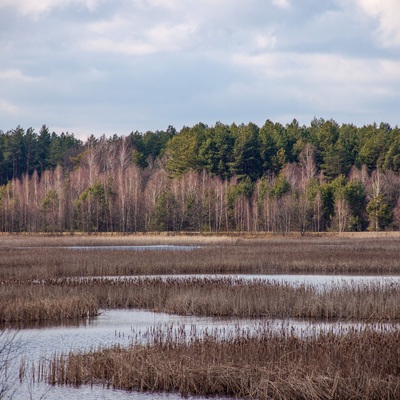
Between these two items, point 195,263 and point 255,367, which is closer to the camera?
point 255,367

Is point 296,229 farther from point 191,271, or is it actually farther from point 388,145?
point 191,271

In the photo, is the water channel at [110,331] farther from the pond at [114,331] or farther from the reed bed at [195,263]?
the reed bed at [195,263]

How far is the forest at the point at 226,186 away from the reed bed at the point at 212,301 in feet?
170

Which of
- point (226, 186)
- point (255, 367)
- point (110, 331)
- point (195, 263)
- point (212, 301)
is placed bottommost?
point (110, 331)

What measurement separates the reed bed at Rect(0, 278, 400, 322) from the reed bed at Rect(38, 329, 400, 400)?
5853 millimetres

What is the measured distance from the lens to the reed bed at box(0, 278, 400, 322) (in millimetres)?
20516

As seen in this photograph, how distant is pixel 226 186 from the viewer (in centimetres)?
8612

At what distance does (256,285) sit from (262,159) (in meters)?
79.5

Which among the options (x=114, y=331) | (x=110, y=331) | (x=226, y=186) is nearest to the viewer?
(x=114, y=331)

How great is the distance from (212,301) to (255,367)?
28.7ft

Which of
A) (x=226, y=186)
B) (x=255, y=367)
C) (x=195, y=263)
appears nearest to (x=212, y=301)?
(x=255, y=367)

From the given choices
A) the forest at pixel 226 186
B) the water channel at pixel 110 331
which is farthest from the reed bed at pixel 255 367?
the forest at pixel 226 186

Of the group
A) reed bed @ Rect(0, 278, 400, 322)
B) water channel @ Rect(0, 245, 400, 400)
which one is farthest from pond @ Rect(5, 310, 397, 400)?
reed bed @ Rect(0, 278, 400, 322)

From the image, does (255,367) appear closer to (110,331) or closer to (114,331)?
(114,331)
